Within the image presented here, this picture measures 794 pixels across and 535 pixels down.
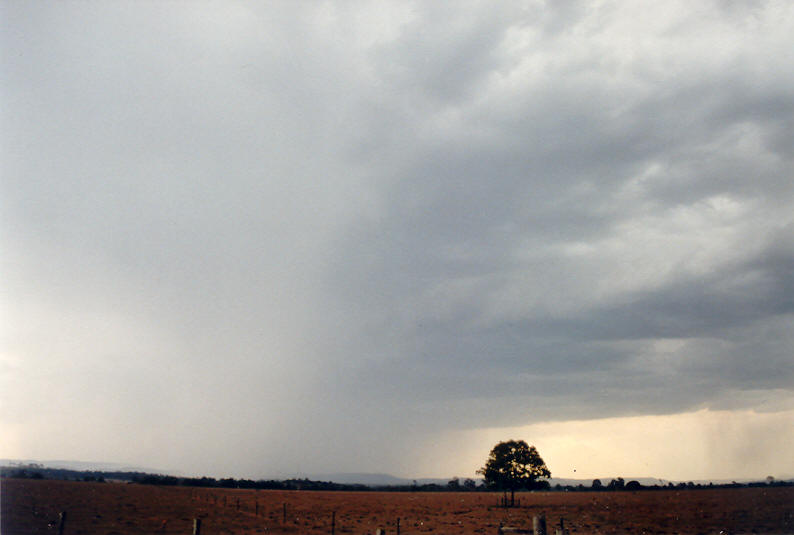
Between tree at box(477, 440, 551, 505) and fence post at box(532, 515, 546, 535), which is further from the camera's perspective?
tree at box(477, 440, 551, 505)

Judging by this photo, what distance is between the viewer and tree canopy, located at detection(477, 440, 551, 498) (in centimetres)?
9419

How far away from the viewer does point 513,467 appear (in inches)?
3718

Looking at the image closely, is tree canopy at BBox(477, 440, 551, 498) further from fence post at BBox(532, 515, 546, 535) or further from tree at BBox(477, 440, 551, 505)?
fence post at BBox(532, 515, 546, 535)

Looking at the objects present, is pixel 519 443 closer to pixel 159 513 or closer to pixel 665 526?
pixel 665 526

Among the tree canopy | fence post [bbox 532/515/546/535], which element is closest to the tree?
the tree canopy

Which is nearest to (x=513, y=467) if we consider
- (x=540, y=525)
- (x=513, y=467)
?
(x=513, y=467)

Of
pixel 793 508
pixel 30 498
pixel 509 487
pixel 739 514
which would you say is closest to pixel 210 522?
pixel 30 498

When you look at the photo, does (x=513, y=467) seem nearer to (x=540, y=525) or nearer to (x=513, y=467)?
(x=513, y=467)

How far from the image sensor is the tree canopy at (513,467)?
9419cm

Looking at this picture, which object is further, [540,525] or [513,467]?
[513,467]

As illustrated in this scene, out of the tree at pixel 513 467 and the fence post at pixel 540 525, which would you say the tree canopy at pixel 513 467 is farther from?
the fence post at pixel 540 525

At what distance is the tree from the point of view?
9419 centimetres

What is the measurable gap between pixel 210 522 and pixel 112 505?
18.2 metres

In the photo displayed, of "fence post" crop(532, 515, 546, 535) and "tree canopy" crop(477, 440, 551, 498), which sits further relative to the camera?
"tree canopy" crop(477, 440, 551, 498)
